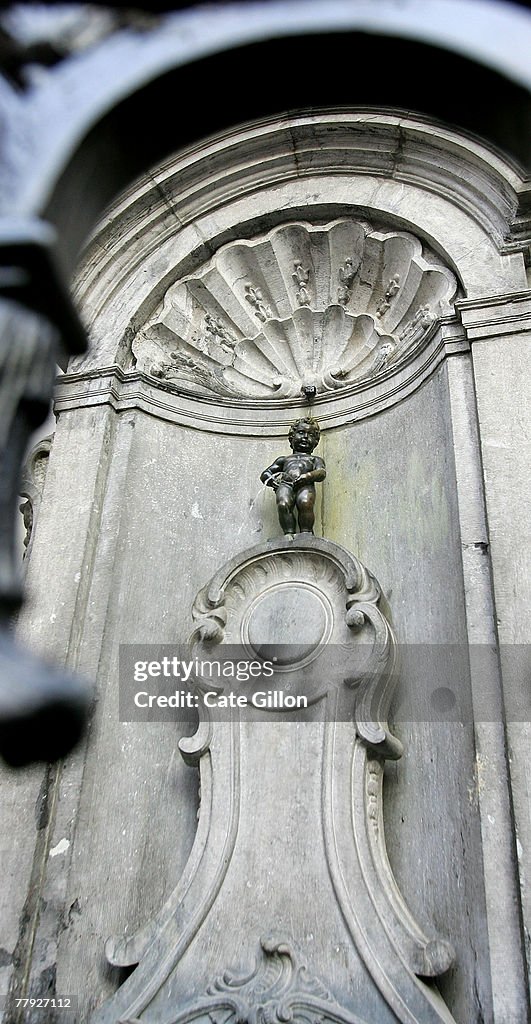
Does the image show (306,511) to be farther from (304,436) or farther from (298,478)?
(304,436)

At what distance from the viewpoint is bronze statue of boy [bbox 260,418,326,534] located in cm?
370

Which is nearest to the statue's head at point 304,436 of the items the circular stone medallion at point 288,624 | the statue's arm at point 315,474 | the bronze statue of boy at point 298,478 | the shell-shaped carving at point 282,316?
the bronze statue of boy at point 298,478

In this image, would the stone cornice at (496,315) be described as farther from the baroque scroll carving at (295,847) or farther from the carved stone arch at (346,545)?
the baroque scroll carving at (295,847)

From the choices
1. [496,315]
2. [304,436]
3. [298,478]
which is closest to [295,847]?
[298,478]

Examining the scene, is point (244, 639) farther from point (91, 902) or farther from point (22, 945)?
point (22, 945)

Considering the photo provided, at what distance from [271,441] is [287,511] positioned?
0.85 metres

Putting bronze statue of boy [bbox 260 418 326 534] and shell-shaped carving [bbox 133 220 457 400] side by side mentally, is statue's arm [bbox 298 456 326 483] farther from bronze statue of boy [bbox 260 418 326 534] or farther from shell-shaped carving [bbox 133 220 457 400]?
shell-shaped carving [bbox 133 220 457 400]

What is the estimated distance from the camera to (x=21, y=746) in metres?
0.95

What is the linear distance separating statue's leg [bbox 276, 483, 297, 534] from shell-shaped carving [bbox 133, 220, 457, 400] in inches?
39.6

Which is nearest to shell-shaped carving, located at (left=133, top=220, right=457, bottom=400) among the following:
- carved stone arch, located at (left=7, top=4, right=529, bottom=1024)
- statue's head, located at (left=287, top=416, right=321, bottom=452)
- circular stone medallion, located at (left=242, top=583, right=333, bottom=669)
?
carved stone arch, located at (left=7, top=4, right=529, bottom=1024)

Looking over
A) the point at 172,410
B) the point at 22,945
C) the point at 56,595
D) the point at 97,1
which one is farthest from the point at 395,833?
the point at 97,1

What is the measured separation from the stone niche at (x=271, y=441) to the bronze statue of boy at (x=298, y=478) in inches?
10.8

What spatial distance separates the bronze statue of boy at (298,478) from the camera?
3695mm

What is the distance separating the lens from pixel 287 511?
12.1 feet
